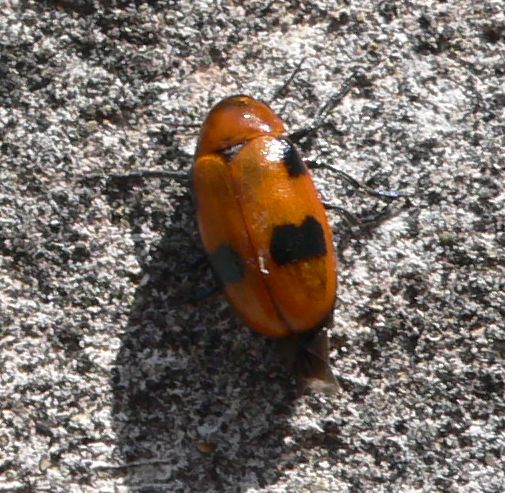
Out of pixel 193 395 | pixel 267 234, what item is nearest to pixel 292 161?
pixel 267 234

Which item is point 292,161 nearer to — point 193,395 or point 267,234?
point 267,234

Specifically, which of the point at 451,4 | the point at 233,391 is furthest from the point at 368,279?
the point at 451,4

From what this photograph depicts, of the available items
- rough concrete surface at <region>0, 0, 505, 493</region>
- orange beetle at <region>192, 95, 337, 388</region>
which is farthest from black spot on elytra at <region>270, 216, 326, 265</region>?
rough concrete surface at <region>0, 0, 505, 493</region>

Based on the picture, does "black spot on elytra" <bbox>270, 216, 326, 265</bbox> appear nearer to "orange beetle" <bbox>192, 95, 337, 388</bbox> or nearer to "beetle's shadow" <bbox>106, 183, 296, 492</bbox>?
"orange beetle" <bbox>192, 95, 337, 388</bbox>

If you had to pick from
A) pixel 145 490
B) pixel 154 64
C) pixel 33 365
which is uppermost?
pixel 154 64

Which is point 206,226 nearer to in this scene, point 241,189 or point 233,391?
point 241,189

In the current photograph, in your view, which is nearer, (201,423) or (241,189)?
(241,189)

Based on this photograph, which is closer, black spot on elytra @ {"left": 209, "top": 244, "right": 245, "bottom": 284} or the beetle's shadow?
black spot on elytra @ {"left": 209, "top": 244, "right": 245, "bottom": 284}

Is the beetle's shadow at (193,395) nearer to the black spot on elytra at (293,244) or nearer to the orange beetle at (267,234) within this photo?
the orange beetle at (267,234)

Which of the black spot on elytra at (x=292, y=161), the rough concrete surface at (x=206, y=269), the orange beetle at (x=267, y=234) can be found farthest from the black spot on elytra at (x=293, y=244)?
the rough concrete surface at (x=206, y=269)
